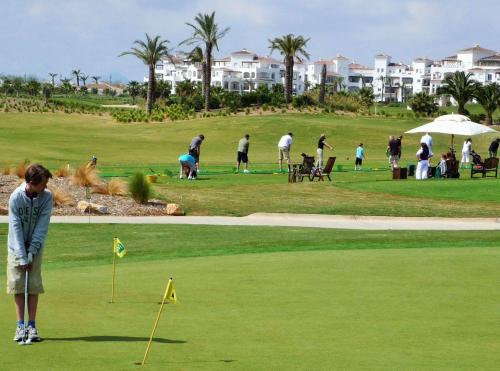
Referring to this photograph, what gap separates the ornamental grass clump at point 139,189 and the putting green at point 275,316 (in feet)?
43.3

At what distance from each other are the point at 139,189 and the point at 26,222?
66.3 feet

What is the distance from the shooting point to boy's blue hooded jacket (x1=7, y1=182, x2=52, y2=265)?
10195 mm

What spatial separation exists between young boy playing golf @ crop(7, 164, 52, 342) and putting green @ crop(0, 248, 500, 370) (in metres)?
0.30

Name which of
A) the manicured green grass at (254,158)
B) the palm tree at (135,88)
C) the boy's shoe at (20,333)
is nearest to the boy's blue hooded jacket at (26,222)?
the boy's shoe at (20,333)

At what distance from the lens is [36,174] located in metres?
9.98

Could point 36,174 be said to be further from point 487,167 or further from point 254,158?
point 254,158

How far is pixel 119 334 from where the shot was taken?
421 inches

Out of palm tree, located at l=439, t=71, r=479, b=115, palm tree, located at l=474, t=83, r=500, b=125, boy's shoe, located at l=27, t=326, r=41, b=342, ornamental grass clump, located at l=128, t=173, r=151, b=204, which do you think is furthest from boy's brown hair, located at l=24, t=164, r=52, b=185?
palm tree, located at l=474, t=83, r=500, b=125

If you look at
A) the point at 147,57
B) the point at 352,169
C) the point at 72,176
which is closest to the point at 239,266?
the point at 72,176

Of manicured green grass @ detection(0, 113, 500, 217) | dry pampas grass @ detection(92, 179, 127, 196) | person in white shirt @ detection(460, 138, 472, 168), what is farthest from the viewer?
person in white shirt @ detection(460, 138, 472, 168)

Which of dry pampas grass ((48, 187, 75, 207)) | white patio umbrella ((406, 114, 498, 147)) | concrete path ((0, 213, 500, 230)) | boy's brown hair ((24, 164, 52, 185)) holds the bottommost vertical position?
concrete path ((0, 213, 500, 230))

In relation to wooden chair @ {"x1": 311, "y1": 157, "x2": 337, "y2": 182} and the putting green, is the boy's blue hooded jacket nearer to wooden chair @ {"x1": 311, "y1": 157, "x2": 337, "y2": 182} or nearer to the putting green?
the putting green

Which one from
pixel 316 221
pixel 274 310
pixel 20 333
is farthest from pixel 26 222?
pixel 316 221

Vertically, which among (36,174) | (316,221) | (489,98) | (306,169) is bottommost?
(316,221)
